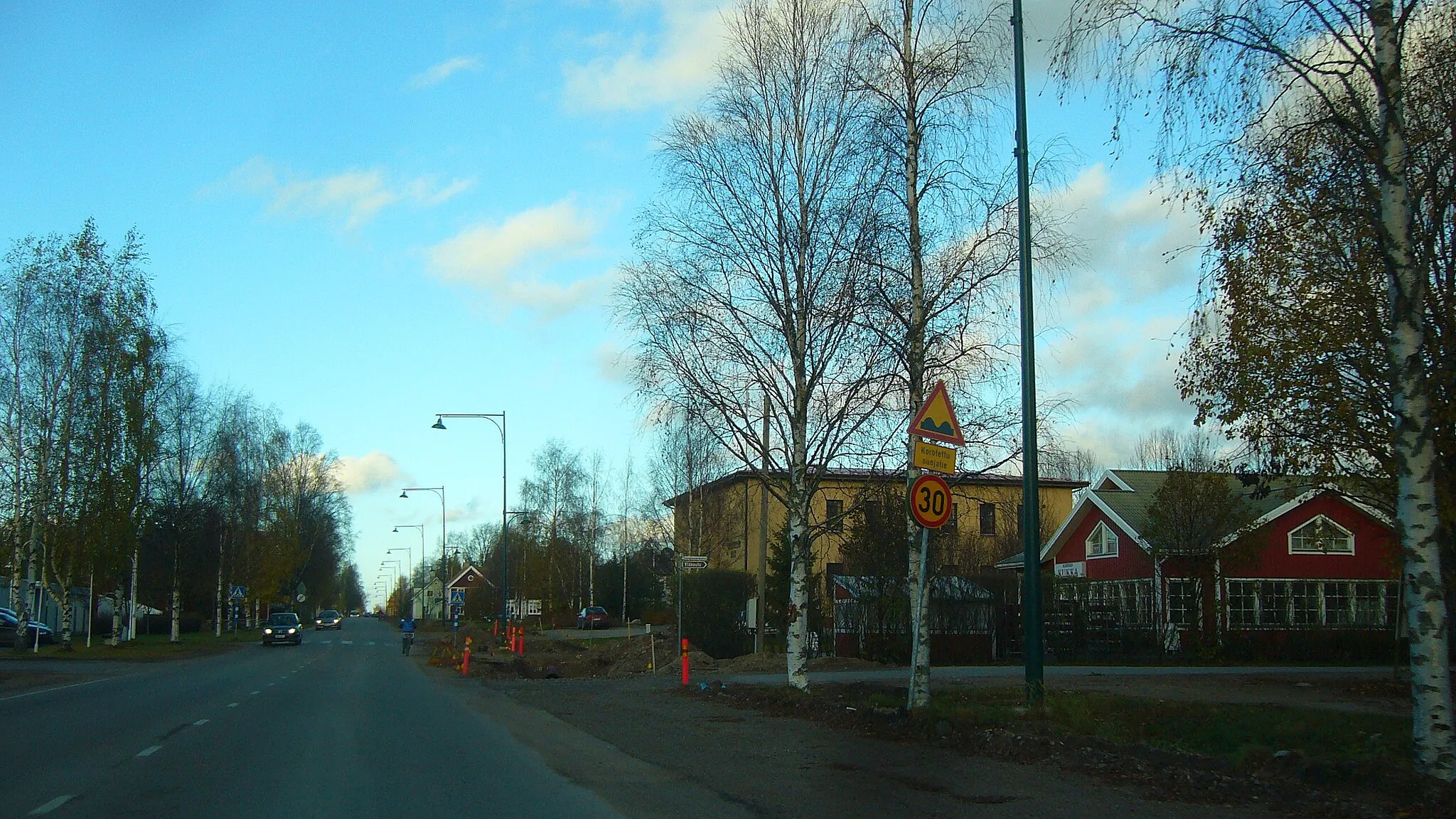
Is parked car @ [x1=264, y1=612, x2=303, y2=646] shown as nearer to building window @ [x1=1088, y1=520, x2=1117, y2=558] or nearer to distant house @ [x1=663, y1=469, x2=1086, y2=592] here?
distant house @ [x1=663, y1=469, x2=1086, y2=592]

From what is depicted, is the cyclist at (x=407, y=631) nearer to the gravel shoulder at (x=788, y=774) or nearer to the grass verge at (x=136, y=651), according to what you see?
the grass verge at (x=136, y=651)

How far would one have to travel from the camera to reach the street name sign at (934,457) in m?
12.5

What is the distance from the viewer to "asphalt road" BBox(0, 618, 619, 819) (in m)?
9.02

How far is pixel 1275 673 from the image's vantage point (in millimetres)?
25094

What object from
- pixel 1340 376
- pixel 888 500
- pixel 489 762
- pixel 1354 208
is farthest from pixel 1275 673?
pixel 489 762

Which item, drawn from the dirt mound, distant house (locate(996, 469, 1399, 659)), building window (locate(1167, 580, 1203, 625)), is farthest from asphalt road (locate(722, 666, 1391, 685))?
building window (locate(1167, 580, 1203, 625))

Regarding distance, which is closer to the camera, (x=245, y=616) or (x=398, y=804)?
(x=398, y=804)

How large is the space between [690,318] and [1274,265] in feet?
33.5

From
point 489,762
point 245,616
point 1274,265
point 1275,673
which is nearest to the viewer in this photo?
point 489,762

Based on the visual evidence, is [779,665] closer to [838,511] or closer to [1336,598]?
[838,511]

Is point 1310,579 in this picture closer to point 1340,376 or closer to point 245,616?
point 1340,376

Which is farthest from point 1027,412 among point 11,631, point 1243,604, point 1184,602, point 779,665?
point 11,631

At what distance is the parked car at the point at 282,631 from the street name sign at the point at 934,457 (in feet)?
170

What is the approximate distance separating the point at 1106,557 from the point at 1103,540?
2.28 ft
